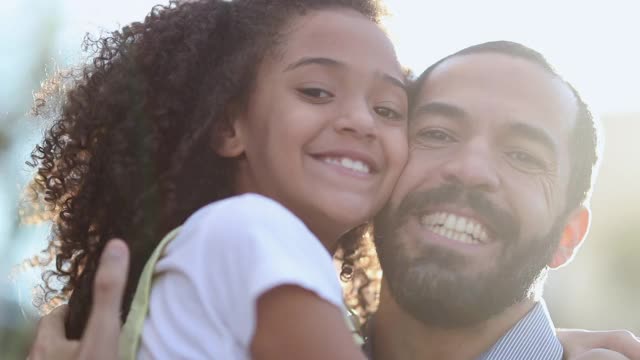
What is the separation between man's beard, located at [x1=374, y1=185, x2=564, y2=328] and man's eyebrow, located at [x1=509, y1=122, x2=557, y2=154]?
0.30 m

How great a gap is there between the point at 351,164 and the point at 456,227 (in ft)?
2.08

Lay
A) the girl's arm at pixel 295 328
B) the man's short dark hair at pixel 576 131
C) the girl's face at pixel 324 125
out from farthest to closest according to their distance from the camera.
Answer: the man's short dark hair at pixel 576 131 → the girl's face at pixel 324 125 → the girl's arm at pixel 295 328

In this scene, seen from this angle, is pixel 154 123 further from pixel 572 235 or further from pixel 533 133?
pixel 572 235

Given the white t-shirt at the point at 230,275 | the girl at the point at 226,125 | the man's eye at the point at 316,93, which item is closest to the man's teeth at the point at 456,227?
the girl at the point at 226,125

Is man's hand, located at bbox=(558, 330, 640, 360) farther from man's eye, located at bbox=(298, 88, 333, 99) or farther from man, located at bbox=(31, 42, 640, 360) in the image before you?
man's eye, located at bbox=(298, 88, 333, 99)

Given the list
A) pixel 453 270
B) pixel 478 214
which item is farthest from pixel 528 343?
pixel 478 214

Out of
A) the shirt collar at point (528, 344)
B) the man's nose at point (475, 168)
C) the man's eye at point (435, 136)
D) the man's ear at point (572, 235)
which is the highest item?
the man's eye at point (435, 136)

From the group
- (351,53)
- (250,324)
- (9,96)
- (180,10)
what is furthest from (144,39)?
(9,96)

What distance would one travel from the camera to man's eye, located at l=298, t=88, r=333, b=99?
3.70 metres

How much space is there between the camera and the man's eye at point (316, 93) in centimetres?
370

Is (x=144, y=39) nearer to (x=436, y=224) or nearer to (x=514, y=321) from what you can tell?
(x=436, y=224)

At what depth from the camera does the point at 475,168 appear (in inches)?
162

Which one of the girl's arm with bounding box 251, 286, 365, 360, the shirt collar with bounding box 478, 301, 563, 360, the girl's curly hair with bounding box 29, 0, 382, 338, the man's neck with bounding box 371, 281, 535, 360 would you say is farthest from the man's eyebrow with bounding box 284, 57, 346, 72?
the shirt collar with bounding box 478, 301, 563, 360

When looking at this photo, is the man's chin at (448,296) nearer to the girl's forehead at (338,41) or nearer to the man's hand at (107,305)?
the girl's forehead at (338,41)
